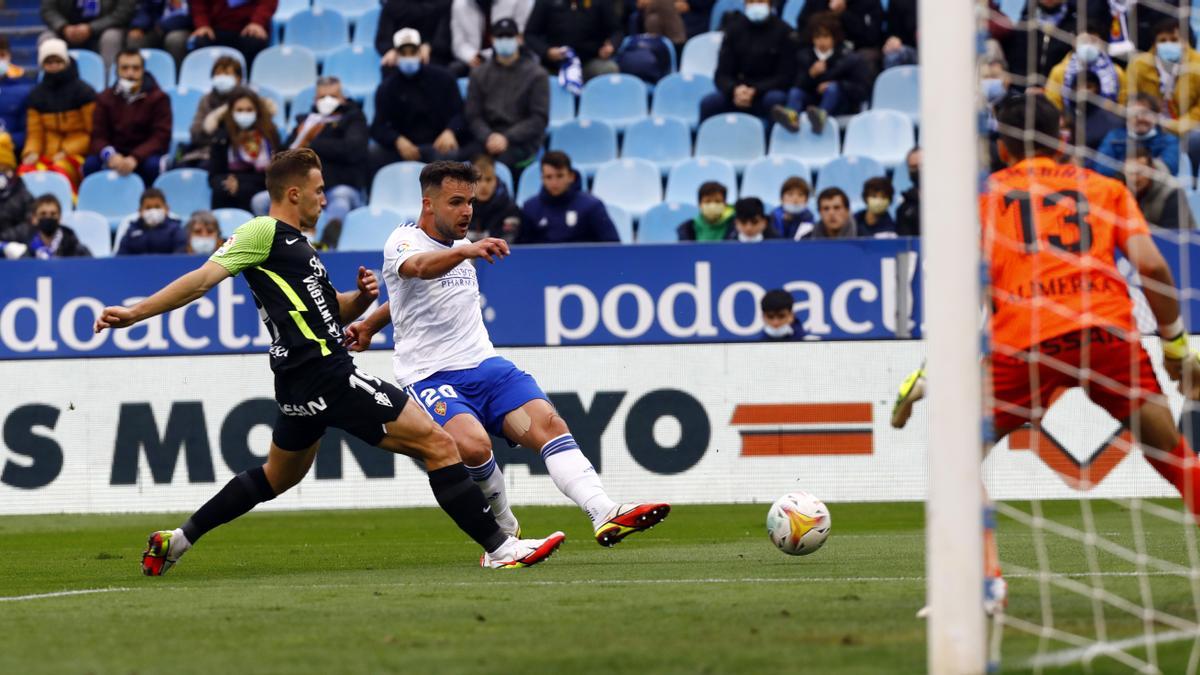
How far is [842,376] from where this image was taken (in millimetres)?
13820

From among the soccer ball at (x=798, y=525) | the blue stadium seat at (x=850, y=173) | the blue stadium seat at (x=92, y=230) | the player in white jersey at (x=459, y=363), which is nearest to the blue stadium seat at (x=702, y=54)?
the blue stadium seat at (x=850, y=173)

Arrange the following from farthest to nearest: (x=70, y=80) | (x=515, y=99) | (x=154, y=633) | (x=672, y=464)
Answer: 1. (x=70, y=80)
2. (x=515, y=99)
3. (x=672, y=464)
4. (x=154, y=633)

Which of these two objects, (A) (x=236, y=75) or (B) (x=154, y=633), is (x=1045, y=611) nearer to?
(B) (x=154, y=633)

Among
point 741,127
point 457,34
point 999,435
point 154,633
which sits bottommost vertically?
point 154,633

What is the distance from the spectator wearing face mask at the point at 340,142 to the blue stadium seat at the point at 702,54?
3578 mm

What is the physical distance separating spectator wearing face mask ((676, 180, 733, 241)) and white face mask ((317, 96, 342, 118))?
404 cm

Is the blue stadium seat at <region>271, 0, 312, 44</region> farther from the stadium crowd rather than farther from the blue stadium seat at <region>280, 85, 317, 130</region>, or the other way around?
the blue stadium seat at <region>280, 85, 317, 130</region>

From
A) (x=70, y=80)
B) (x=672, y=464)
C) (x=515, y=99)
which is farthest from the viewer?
(x=70, y=80)

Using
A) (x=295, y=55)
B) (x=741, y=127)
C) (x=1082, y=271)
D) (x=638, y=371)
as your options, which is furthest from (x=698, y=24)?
(x=1082, y=271)

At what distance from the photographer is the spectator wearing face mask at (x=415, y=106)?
17391 mm

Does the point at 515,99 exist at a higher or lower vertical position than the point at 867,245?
higher

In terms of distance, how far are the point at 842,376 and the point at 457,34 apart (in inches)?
263

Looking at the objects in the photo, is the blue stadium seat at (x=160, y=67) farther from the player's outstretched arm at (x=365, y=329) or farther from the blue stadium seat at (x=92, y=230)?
the player's outstretched arm at (x=365, y=329)

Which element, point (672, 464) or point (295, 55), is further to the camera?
point (295, 55)
